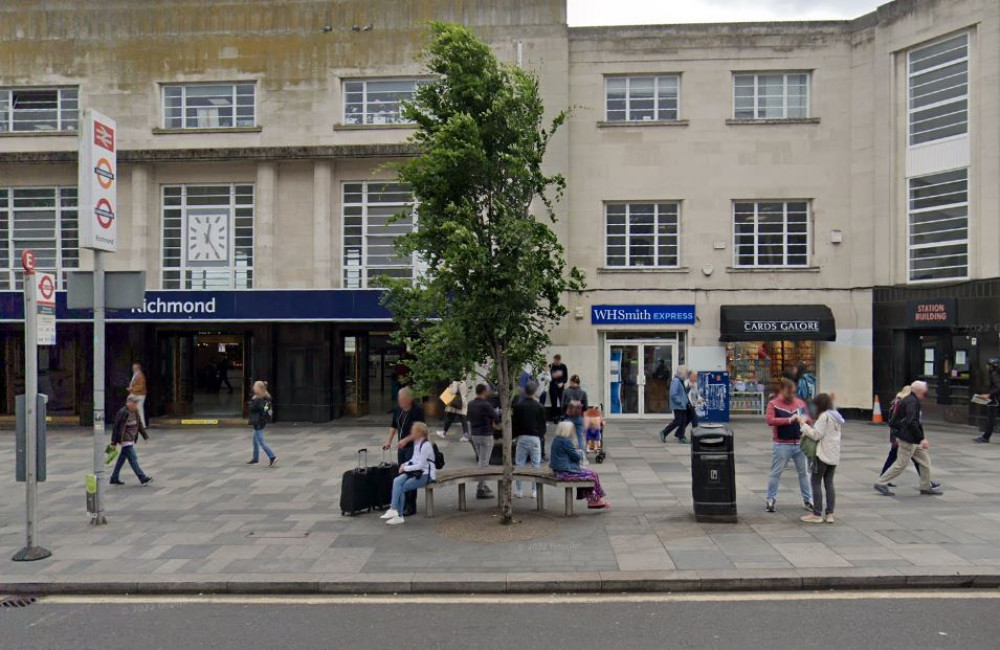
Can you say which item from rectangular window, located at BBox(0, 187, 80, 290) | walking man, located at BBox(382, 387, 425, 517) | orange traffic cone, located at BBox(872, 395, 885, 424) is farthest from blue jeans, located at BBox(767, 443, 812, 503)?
rectangular window, located at BBox(0, 187, 80, 290)

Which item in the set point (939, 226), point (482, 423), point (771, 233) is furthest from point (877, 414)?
point (482, 423)

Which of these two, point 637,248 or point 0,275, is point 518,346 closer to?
point 637,248

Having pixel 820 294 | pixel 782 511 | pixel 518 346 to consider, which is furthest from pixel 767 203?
pixel 518 346

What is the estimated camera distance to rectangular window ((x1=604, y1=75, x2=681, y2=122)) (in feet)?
63.1

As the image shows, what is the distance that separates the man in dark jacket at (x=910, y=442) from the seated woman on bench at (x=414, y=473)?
6321 mm

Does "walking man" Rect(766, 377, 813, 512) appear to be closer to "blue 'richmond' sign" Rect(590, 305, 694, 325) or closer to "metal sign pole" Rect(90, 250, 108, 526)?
"metal sign pole" Rect(90, 250, 108, 526)

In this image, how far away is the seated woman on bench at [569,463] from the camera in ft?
30.3

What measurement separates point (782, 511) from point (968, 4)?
14278mm

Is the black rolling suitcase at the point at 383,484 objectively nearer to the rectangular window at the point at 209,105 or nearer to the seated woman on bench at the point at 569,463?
the seated woman on bench at the point at 569,463

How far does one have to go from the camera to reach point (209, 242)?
62.2 feet

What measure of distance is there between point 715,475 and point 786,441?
1.26m

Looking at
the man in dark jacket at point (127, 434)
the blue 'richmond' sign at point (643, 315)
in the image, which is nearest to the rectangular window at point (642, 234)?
the blue 'richmond' sign at point (643, 315)

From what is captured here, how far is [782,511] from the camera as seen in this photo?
930cm

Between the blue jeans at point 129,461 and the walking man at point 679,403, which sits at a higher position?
the walking man at point 679,403
